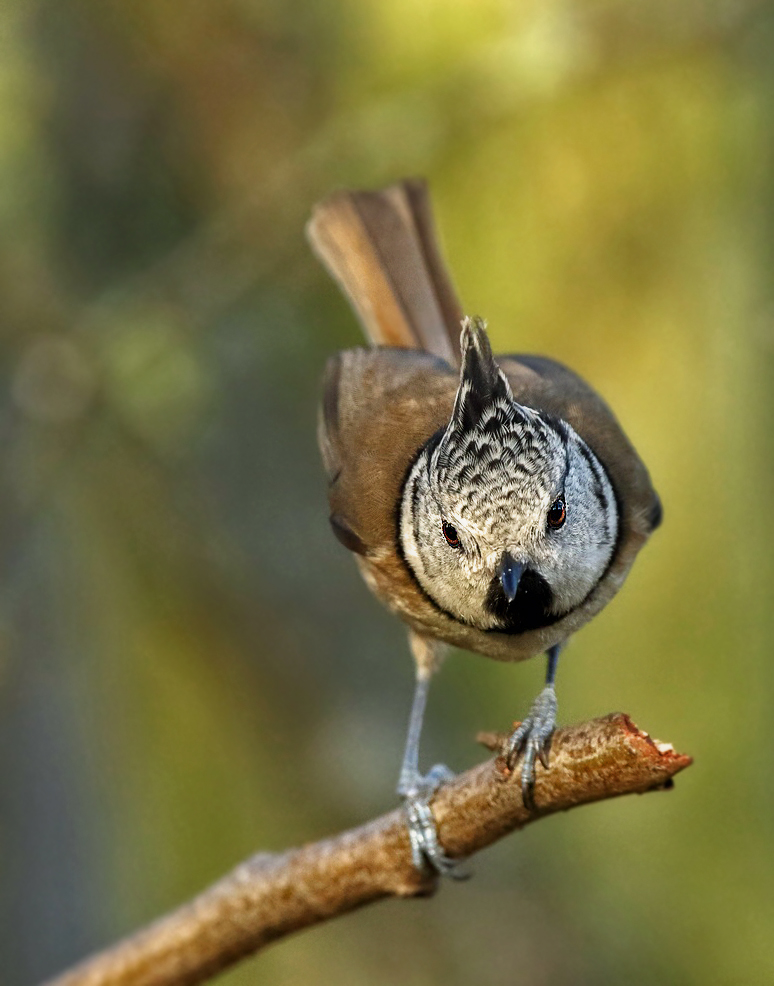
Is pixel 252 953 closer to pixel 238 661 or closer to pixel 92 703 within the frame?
pixel 238 661

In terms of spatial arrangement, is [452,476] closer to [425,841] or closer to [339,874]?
[425,841]

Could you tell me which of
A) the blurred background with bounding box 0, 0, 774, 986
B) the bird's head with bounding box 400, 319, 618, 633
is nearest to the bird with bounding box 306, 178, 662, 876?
the bird's head with bounding box 400, 319, 618, 633

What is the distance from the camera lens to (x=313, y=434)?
4422 mm

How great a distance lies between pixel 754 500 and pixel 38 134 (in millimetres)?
2473

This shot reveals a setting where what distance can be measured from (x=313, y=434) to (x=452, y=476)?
61.3 inches

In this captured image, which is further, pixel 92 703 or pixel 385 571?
pixel 92 703

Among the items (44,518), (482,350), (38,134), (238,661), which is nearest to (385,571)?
(482,350)

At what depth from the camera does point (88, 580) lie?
4.79m

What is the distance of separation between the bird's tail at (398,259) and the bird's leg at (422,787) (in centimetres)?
84

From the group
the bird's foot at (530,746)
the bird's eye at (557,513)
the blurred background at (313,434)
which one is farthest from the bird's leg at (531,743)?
the blurred background at (313,434)

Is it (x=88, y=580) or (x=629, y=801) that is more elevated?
(x=88, y=580)

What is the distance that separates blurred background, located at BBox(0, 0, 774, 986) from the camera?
4242 millimetres

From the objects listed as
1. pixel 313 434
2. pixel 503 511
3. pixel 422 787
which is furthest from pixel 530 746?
pixel 313 434

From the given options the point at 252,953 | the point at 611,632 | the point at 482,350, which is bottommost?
the point at 252,953
